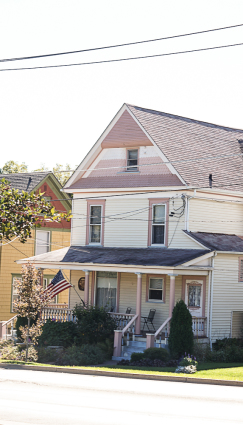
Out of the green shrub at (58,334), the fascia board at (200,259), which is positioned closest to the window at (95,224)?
the green shrub at (58,334)

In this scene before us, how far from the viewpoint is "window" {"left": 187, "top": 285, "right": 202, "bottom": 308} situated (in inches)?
1038

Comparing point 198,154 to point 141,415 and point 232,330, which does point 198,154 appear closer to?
point 232,330

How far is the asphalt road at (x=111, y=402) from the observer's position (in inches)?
439

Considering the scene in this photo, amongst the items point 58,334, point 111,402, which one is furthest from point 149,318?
point 111,402

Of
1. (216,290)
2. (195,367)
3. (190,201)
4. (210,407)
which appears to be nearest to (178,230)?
(190,201)

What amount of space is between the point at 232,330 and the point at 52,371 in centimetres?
A: 942

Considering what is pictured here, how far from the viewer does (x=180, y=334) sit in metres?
22.9

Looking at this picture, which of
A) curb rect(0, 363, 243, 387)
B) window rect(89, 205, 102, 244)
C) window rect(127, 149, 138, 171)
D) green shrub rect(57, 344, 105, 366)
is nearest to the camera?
curb rect(0, 363, 243, 387)

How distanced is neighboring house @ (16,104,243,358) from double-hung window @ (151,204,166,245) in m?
0.05

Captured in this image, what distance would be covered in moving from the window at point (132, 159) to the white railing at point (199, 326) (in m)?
7.97

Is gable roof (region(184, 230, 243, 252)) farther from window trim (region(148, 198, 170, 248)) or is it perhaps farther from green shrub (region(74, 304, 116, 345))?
green shrub (region(74, 304, 116, 345))

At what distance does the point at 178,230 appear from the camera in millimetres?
A: 27109

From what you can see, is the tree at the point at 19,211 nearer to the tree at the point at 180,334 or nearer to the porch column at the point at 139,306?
the tree at the point at 180,334

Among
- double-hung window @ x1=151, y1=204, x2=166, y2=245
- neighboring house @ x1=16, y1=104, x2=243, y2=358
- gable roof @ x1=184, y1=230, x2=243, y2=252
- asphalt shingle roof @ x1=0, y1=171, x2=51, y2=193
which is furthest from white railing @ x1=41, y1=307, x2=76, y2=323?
asphalt shingle roof @ x1=0, y1=171, x2=51, y2=193
